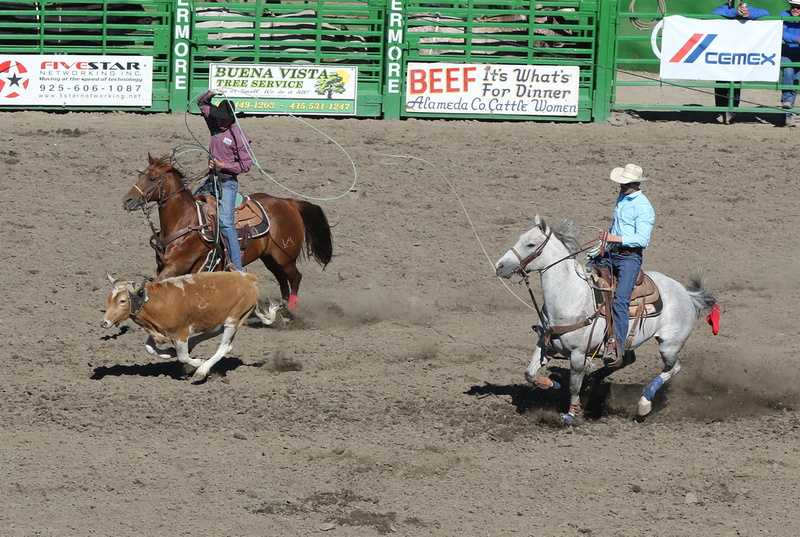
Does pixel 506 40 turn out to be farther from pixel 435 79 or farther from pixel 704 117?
pixel 704 117

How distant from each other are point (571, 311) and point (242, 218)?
3793mm

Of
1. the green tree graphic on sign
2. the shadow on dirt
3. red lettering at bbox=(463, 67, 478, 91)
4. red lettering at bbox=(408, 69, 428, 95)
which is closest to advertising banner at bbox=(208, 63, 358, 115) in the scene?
the green tree graphic on sign

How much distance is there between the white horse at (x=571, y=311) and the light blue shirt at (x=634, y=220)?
0.38 meters

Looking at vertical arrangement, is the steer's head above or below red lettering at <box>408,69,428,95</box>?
below

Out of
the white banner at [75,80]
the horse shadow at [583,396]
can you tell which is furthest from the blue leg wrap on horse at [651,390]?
the white banner at [75,80]

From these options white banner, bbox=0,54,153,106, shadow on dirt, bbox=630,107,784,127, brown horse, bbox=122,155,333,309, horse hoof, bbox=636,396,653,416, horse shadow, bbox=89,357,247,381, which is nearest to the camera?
horse hoof, bbox=636,396,653,416

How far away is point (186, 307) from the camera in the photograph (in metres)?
7.50

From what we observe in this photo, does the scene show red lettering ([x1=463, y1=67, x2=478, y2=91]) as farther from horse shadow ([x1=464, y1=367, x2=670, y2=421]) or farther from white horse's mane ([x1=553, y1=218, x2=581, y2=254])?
white horse's mane ([x1=553, y1=218, x2=581, y2=254])

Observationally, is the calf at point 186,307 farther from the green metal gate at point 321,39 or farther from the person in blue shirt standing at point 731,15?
the person in blue shirt standing at point 731,15

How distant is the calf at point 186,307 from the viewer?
23.7 feet

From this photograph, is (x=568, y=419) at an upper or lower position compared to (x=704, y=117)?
lower

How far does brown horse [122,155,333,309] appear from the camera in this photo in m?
8.49

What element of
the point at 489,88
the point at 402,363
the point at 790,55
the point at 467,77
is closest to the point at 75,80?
the point at 467,77

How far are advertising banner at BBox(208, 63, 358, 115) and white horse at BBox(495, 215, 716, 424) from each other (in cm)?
867
